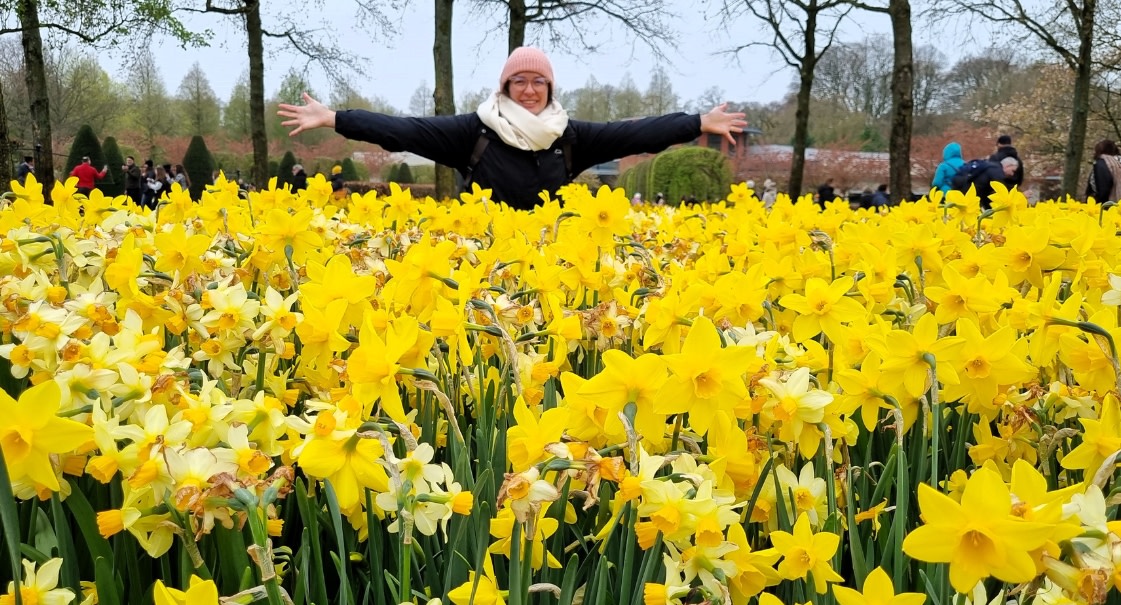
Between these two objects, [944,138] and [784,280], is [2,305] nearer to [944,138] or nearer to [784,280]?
[784,280]

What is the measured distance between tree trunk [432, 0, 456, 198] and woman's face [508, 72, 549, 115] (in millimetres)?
6261

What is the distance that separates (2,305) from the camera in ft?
5.03

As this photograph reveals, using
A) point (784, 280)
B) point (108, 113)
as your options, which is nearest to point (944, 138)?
point (108, 113)

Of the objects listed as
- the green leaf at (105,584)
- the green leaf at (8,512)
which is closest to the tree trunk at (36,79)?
the green leaf at (105,584)

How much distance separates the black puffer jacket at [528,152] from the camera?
15.3 feet

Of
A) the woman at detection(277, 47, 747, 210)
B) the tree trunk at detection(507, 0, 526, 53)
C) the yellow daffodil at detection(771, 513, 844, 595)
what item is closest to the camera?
the yellow daffodil at detection(771, 513, 844, 595)

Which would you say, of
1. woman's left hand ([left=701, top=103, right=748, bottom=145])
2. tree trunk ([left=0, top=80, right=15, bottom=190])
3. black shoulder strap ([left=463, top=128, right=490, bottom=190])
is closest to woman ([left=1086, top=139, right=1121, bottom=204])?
woman's left hand ([left=701, top=103, right=748, bottom=145])

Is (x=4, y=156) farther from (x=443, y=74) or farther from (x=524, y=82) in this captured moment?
(x=524, y=82)

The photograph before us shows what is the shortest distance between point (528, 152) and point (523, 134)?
17cm

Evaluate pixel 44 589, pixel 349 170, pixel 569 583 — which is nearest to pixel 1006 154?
pixel 569 583

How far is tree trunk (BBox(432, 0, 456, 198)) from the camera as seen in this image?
1105 cm

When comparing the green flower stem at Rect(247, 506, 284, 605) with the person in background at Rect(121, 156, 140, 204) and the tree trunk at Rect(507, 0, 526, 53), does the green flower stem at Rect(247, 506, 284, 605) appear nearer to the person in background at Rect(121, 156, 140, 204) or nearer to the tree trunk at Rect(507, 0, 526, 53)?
the tree trunk at Rect(507, 0, 526, 53)

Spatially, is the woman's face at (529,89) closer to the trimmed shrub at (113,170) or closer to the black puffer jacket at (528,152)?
the black puffer jacket at (528,152)

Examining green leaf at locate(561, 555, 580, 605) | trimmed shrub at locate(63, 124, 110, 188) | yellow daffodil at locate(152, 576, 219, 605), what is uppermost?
trimmed shrub at locate(63, 124, 110, 188)
